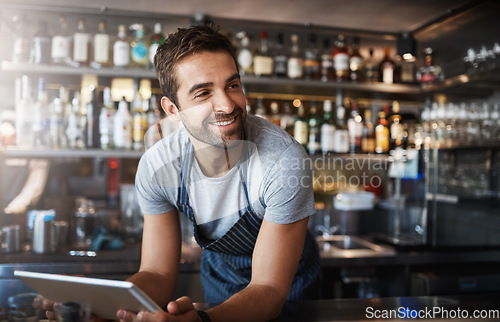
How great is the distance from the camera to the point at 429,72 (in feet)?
7.73

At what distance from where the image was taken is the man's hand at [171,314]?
614 mm

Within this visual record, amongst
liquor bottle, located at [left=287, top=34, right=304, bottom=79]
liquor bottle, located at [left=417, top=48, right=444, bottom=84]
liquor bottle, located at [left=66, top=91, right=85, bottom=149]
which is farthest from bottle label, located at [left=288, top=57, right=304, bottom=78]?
liquor bottle, located at [left=66, top=91, right=85, bottom=149]

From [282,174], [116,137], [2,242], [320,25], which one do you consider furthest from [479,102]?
[2,242]

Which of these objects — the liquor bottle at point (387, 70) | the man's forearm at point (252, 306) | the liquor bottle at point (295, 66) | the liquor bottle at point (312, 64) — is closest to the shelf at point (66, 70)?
the liquor bottle at point (295, 66)

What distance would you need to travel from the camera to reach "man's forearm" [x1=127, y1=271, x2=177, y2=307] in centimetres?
95

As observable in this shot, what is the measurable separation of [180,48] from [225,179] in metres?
0.33

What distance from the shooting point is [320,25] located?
228 centimetres

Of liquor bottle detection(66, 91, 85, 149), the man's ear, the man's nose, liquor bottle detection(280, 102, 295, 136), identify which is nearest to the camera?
the man's nose

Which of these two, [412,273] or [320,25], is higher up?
[320,25]

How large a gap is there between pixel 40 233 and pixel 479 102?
7.00 ft

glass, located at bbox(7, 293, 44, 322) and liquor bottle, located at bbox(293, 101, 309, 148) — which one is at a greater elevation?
liquor bottle, located at bbox(293, 101, 309, 148)

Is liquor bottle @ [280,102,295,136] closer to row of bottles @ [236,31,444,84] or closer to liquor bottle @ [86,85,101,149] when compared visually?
row of bottles @ [236,31,444,84]

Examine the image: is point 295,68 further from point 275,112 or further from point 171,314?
point 171,314

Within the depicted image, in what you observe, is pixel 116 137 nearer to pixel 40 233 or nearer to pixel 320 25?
pixel 40 233
